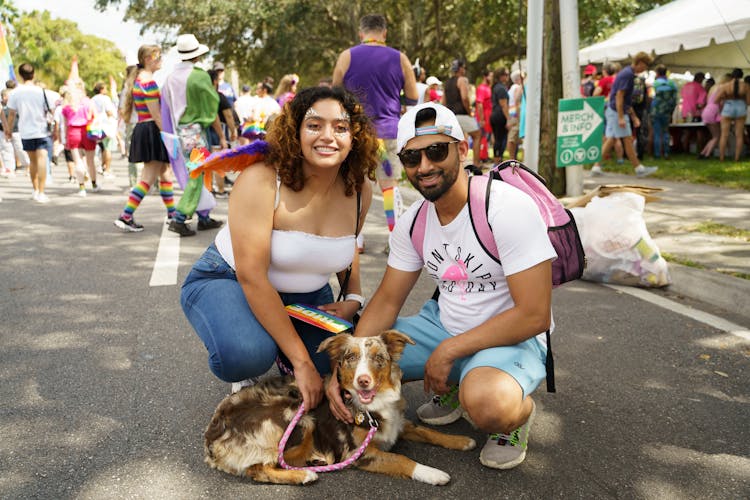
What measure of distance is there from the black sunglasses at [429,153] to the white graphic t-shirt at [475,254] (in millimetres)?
275

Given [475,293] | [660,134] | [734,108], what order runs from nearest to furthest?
[475,293] < [734,108] < [660,134]

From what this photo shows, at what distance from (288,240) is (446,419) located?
1240 millimetres

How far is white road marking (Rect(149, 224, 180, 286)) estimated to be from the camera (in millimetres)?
5900

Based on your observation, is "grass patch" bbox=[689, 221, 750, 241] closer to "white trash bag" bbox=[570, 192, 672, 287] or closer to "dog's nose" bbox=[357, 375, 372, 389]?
"white trash bag" bbox=[570, 192, 672, 287]

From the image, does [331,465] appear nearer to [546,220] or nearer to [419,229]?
[419,229]

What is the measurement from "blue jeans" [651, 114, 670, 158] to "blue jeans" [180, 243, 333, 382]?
13.2 meters

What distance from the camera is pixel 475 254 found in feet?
9.28

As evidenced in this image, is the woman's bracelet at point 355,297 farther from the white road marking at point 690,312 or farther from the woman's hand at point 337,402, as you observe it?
the white road marking at point 690,312

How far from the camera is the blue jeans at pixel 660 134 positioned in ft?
46.5

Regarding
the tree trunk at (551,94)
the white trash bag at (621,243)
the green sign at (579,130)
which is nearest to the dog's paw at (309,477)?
the white trash bag at (621,243)

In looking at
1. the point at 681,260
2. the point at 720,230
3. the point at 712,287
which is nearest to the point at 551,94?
the point at 720,230

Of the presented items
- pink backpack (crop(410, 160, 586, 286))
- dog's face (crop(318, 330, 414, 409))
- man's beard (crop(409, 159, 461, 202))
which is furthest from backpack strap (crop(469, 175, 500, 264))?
dog's face (crop(318, 330, 414, 409))

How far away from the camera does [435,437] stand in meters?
2.95

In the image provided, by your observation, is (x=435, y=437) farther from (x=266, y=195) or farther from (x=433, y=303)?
(x=266, y=195)
